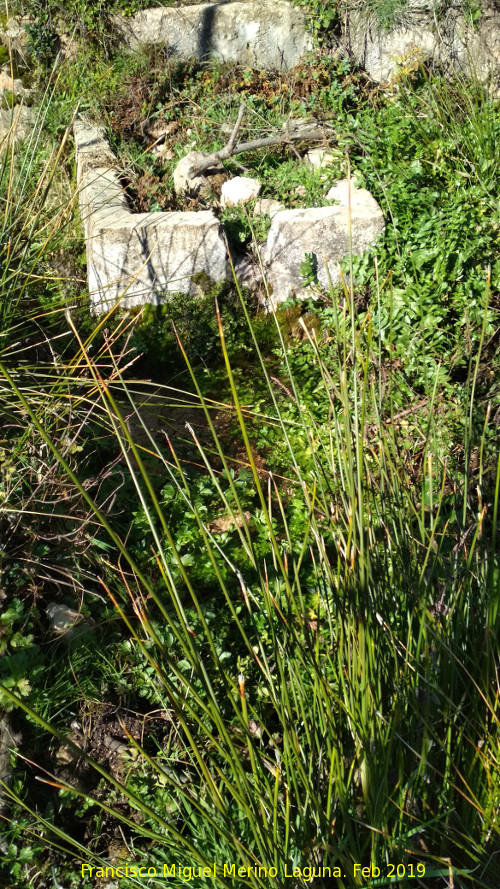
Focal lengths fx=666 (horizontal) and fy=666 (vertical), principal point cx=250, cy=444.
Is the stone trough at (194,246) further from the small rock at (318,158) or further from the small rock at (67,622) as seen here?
the small rock at (67,622)

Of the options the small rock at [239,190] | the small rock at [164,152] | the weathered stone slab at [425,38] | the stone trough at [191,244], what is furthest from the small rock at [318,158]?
the weathered stone slab at [425,38]

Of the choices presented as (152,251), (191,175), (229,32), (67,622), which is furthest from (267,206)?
(67,622)

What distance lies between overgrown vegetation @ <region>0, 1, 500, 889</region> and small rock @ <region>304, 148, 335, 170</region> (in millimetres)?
146

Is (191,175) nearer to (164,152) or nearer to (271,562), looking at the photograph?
(164,152)

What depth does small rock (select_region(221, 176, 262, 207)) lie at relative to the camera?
4930 mm

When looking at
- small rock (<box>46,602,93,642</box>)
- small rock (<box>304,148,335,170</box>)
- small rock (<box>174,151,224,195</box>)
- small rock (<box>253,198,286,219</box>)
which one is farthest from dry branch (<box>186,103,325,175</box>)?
small rock (<box>46,602,93,642</box>)

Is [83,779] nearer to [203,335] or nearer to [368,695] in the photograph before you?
[368,695]

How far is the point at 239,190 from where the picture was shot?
195 inches

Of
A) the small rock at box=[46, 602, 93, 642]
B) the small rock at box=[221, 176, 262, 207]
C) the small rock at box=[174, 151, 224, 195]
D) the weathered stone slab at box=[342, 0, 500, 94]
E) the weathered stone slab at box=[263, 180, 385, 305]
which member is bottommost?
the small rock at box=[46, 602, 93, 642]

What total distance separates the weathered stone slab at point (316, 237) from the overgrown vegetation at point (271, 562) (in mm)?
139

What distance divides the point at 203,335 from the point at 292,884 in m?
3.32

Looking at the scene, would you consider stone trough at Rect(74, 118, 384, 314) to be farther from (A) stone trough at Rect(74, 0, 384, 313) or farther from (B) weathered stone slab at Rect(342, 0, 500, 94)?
(B) weathered stone slab at Rect(342, 0, 500, 94)

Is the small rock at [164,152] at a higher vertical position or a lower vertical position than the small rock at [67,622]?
higher

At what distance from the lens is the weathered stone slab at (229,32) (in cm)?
634
